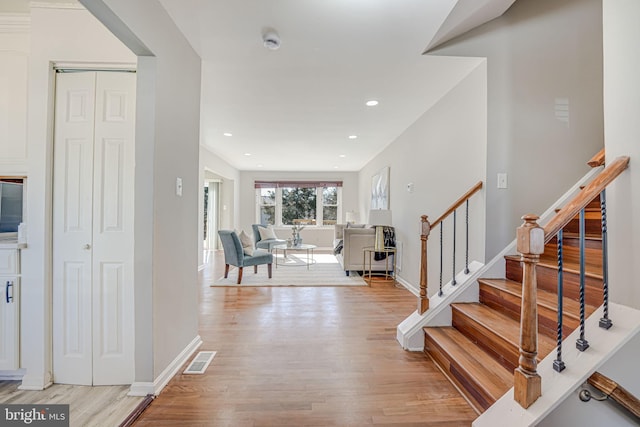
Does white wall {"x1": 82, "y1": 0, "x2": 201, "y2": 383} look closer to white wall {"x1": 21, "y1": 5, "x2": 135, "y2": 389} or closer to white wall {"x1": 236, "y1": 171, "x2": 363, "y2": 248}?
white wall {"x1": 21, "y1": 5, "x2": 135, "y2": 389}

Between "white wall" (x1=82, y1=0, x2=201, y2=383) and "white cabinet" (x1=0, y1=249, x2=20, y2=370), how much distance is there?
85 cm

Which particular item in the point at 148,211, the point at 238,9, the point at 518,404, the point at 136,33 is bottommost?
the point at 518,404

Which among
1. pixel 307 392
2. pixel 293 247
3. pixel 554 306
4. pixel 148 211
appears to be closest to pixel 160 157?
pixel 148 211

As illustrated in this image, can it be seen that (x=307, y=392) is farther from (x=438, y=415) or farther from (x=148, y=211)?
(x=148, y=211)

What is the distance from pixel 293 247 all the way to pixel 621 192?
15.9 feet

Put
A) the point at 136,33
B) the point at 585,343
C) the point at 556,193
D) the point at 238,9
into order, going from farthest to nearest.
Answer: the point at 556,193
the point at 238,9
the point at 136,33
the point at 585,343

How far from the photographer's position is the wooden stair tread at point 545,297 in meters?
1.56

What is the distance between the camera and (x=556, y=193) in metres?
2.39

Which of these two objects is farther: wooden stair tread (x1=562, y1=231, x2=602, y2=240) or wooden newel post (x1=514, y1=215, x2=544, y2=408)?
wooden stair tread (x1=562, y1=231, x2=602, y2=240)

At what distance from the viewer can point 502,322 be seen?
6.24ft

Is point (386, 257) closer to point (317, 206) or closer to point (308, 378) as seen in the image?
point (308, 378)

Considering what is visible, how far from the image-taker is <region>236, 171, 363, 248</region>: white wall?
8.77 meters

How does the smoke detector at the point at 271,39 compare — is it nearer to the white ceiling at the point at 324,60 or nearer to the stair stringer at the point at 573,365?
the white ceiling at the point at 324,60

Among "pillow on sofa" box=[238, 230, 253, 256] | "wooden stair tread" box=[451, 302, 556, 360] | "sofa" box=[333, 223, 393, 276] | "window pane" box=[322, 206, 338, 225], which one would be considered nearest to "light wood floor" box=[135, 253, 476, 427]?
"wooden stair tread" box=[451, 302, 556, 360]
